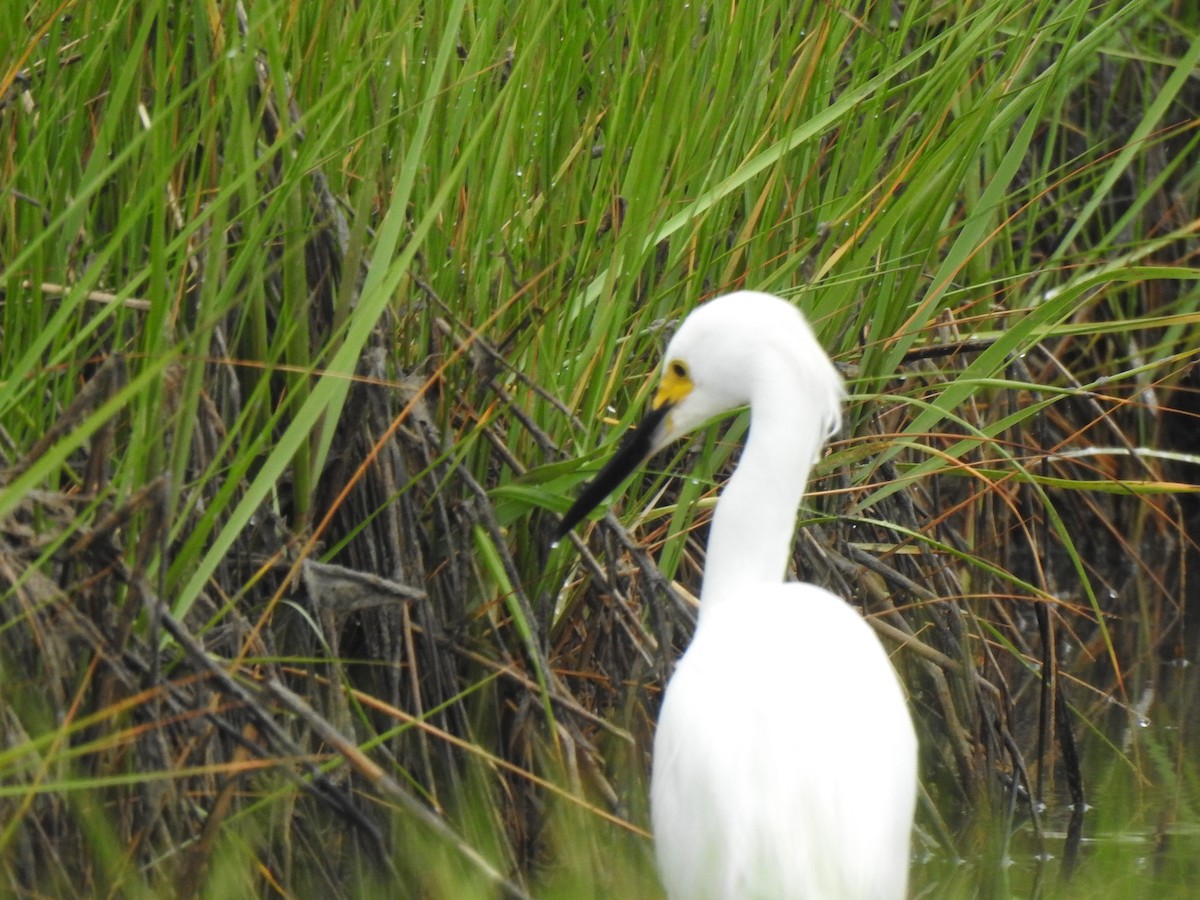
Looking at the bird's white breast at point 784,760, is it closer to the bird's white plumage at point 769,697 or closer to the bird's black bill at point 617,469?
the bird's white plumage at point 769,697

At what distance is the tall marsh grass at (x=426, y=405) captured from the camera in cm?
176

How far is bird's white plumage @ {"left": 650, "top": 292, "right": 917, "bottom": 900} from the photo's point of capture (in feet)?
5.73

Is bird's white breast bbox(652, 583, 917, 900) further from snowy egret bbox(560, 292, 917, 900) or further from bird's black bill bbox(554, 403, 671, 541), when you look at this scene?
bird's black bill bbox(554, 403, 671, 541)

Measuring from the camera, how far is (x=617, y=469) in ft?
7.05

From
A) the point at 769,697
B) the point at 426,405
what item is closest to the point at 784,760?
the point at 769,697

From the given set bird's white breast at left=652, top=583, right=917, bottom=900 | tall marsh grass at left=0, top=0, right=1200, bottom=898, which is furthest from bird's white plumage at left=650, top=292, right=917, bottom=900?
tall marsh grass at left=0, top=0, right=1200, bottom=898

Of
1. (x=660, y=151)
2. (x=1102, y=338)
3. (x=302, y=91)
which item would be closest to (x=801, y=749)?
(x=660, y=151)

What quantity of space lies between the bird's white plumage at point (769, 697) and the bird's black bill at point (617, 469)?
2 cm

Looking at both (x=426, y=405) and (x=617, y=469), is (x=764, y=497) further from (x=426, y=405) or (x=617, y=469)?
(x=426, y=405)

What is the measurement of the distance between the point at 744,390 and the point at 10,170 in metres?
1.00

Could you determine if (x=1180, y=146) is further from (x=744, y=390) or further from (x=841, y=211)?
(x=744, y=390)

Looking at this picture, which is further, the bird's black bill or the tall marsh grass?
the bird's black bill

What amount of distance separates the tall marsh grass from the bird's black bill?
0.12ft

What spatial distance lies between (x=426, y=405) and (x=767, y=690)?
0.69 m
